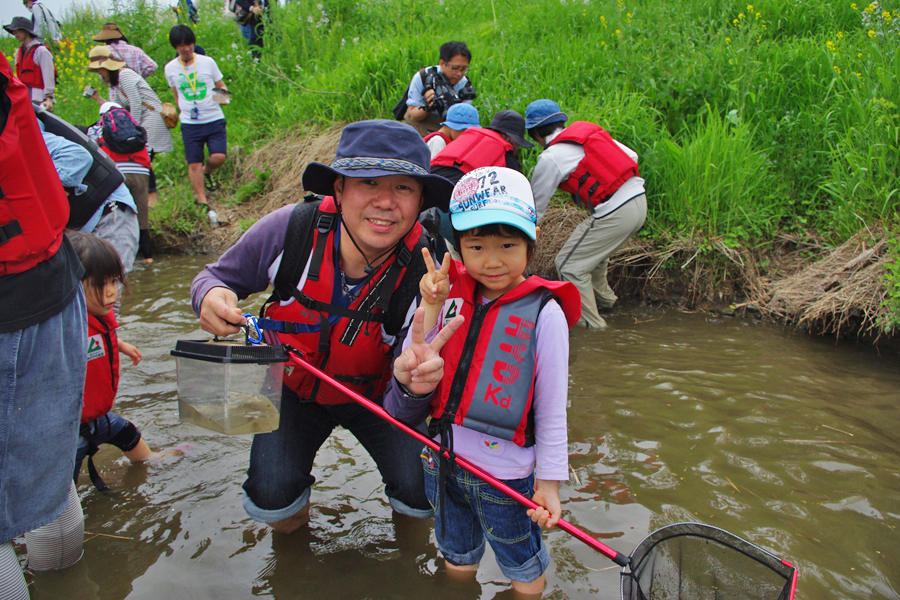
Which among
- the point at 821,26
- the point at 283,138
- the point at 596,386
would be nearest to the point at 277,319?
the point at 596,386

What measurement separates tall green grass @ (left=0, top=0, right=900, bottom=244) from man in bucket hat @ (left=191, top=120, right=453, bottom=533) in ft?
13.9

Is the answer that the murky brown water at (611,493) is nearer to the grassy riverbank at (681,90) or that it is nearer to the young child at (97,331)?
the young child at (97,331)

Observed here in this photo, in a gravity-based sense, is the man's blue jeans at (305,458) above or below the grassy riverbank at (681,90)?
below

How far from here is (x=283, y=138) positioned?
8.99 metres

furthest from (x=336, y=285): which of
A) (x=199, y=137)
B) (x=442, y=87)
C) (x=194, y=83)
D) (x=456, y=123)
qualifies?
(x=199, y=137)

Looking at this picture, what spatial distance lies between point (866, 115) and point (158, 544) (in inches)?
255

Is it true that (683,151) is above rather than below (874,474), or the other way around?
above

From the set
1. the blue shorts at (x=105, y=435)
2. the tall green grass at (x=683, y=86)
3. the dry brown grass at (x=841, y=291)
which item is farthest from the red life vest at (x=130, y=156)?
the dry brown grass at (x=841, y=291)

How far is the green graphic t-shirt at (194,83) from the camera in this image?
7.48 meters

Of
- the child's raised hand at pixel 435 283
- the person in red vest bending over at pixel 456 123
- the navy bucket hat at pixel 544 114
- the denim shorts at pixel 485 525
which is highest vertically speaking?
the navy bucket hat at pixel 544 114

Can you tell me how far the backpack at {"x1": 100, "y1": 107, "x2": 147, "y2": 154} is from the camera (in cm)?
486

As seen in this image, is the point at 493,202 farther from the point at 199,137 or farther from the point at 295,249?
the point at 199,137

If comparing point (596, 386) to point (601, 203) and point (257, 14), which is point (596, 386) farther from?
point (257, 14)

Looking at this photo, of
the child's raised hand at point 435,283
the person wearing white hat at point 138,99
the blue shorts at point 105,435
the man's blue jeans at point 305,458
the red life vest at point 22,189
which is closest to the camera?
the red life vest at point 22,189
